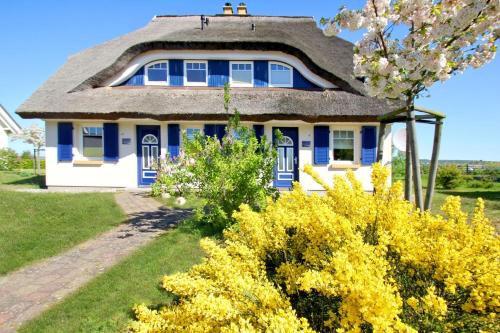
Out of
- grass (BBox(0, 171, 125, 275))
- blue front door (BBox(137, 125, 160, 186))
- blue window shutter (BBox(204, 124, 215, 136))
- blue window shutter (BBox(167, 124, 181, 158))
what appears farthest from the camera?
blue front door (BBox(137, 125, 160, 186))

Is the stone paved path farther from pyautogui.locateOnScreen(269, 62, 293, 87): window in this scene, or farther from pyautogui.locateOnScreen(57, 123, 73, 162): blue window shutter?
pyautogui.locateOnScreen(269, 62, 293, 87): window

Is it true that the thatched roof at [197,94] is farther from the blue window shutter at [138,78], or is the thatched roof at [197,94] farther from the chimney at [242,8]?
the chimney at [242,8]

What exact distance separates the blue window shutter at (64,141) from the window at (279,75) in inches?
327

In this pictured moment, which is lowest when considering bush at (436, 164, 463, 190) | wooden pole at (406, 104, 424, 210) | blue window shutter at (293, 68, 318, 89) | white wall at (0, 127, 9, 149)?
bush at (436, 164, 463, 190)

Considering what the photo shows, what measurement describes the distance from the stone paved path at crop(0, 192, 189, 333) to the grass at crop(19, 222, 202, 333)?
→ 276 millimetres

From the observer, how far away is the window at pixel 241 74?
14.8m

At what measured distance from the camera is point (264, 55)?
1451cm

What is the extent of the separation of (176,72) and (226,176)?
9.39m

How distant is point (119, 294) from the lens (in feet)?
14.5

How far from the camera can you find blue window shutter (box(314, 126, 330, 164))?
13.9 metres

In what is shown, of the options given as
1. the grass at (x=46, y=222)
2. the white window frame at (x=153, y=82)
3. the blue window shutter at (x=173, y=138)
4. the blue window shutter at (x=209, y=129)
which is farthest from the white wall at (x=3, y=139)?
the blue window shutter at (x=209, y=129)

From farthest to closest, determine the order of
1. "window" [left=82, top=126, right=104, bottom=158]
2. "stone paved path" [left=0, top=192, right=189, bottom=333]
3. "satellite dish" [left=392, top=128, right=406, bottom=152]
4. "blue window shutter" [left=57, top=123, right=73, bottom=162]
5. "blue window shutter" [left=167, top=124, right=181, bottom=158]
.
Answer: "window" [left=82, top=126, right=104, bottom=158], "blue window shutter" [left=167, top=124, right=181, bottom=158], "blue window shutter" [left=57, top=123, right=73, bottom=162], "satellite dish" [left=392, top=128, right=406, bottom=152], "stone paved path" [left=0, top=192, right=189, bottom=333]

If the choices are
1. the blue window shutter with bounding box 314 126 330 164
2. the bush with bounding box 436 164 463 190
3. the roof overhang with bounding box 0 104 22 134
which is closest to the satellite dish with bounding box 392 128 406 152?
the blue window shutter with bounding box 314 126 330 164

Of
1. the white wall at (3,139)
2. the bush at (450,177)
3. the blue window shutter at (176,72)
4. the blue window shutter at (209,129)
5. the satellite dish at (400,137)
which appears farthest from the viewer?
the white wall at (3,139)
